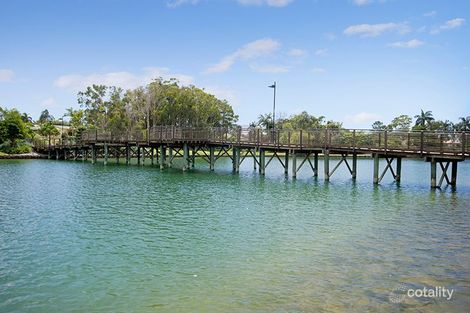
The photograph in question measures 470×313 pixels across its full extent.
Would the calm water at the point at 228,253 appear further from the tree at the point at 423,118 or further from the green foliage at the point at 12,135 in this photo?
the tree at the point at 423,118

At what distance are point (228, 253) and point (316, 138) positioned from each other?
26144mm

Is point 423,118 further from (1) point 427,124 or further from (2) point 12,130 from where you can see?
(2) point 12,130

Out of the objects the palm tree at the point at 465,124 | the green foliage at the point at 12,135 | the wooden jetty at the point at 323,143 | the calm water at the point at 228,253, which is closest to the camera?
the calm water at the point at 228,253

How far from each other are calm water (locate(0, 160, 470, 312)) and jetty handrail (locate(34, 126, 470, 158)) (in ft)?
17.3

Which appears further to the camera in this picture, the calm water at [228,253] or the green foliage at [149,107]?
the green foliage at [149,107]

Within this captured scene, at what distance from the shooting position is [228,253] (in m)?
13.9

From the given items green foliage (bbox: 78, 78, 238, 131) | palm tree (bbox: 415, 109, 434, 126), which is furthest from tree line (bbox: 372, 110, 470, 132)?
green foliage (bbox: 78, 78, 238, 131)

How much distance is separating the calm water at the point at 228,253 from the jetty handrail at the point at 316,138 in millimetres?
5283

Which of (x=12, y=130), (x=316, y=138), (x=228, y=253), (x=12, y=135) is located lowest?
(x=228, y=253)

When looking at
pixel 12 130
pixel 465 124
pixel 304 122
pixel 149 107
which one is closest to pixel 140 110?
pixel 149 107

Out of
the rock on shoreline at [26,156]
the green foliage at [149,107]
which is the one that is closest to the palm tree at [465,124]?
the green foliage at [149,107]

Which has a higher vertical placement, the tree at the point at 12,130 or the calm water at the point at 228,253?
the tree at the point at 12,130

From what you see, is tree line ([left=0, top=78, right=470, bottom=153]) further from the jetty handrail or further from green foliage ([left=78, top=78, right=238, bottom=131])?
the jetty handrail

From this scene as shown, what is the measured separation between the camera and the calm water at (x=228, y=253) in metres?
10.1
